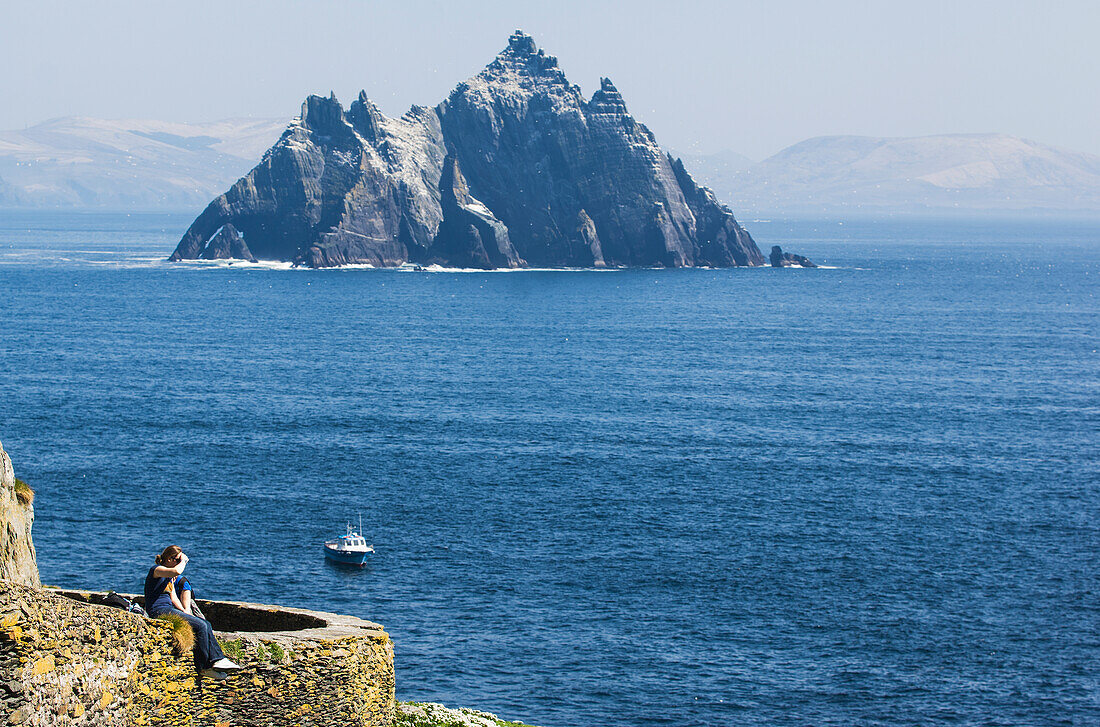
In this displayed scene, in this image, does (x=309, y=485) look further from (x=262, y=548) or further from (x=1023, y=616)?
(x=1023, y=616)

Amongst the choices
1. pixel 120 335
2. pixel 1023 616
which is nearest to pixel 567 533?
pixel 1023 616

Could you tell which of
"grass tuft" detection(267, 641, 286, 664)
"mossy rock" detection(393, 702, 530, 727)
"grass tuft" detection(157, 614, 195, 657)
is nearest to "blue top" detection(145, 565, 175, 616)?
"grass tuft" detection(157, 614, 195, 657)

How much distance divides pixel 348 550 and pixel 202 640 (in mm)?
45161

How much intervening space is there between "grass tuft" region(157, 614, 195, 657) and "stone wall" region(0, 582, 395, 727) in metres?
0.07

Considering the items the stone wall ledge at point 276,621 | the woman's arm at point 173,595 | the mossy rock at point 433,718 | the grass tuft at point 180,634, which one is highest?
the woman's arm at point 173,595

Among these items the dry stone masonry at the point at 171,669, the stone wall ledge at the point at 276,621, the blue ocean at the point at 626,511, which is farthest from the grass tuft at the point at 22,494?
the blue ocean at the point at 626,511

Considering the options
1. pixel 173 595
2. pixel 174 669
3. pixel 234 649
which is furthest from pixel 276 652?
pixel 173 595

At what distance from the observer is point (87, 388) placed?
112125 millimetres

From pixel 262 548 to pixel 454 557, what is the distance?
10.7m

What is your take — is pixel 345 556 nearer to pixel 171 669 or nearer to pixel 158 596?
pixel 158 596

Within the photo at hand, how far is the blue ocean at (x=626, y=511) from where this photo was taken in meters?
52.5

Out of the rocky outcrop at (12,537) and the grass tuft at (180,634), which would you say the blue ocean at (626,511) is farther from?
the grass tuft at (180,634)

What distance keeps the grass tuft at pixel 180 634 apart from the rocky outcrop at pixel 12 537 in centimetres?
763

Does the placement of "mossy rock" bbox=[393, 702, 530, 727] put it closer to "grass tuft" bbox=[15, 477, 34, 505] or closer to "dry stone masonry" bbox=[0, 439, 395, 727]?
"dry stone masonry" bbox=[0, 439, 395, 727]
